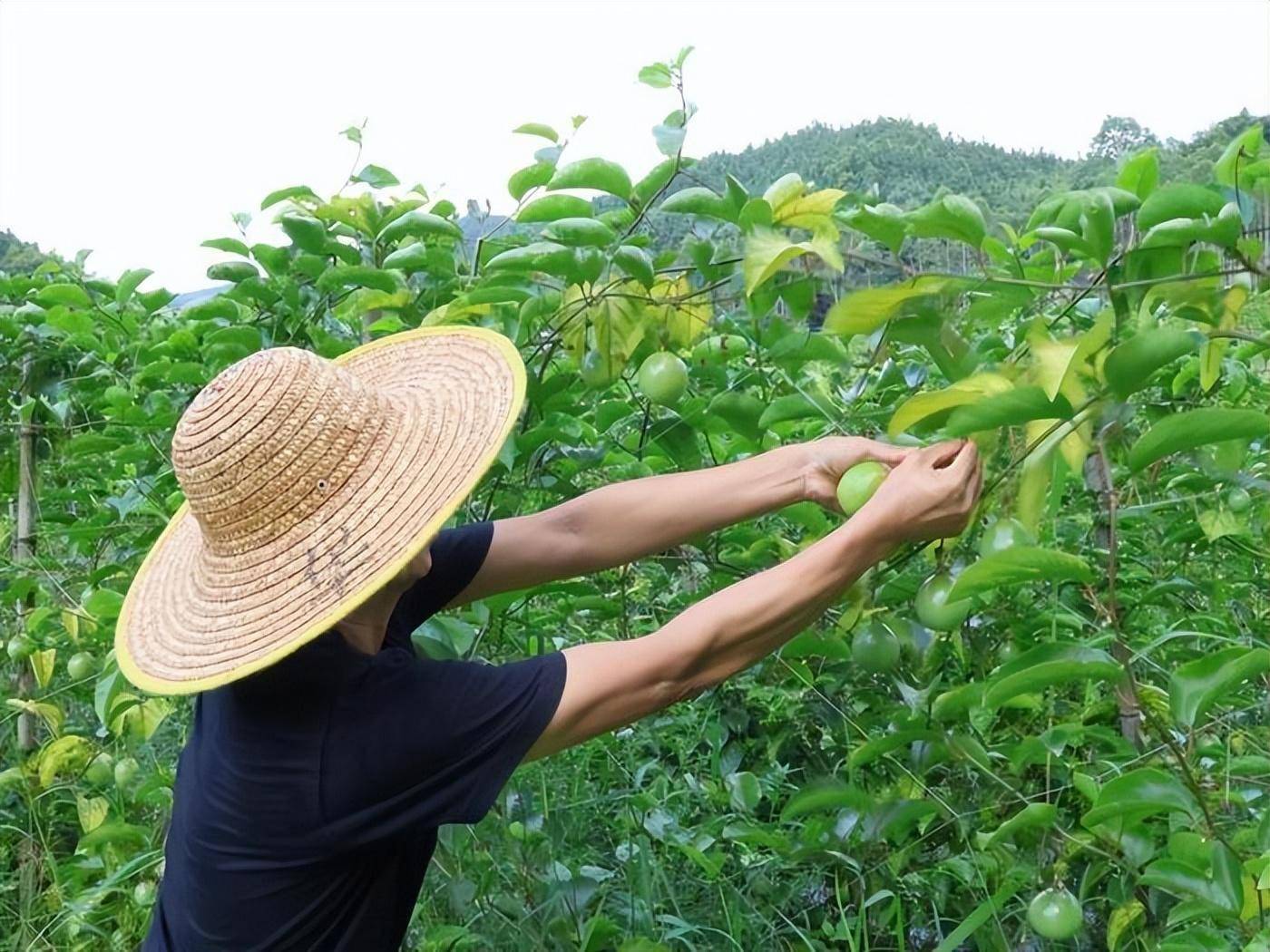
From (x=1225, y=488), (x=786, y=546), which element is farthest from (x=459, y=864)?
(x=1225, y=488)

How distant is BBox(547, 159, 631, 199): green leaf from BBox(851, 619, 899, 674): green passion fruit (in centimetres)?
53

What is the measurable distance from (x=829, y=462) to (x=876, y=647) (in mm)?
203

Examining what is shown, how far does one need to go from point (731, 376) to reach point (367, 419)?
1.96 ft

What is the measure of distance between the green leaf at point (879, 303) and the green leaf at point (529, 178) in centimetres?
49

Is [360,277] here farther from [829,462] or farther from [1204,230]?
[1204,230]

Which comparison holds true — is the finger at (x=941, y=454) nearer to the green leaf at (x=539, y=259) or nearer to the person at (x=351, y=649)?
the person at (x=351, y=649)

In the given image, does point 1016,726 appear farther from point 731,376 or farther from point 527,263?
point 527,263

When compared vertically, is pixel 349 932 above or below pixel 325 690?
below

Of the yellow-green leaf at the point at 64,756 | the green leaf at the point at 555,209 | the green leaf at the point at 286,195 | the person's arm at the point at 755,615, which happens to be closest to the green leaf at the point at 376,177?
the green leaf at the point at 286,195

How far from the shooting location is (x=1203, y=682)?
106 cm

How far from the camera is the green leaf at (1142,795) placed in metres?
1.08

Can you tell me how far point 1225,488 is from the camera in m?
1.52

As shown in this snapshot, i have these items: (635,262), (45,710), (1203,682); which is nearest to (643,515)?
(635,262)

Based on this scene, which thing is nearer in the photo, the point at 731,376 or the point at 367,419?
the point at 367,419
